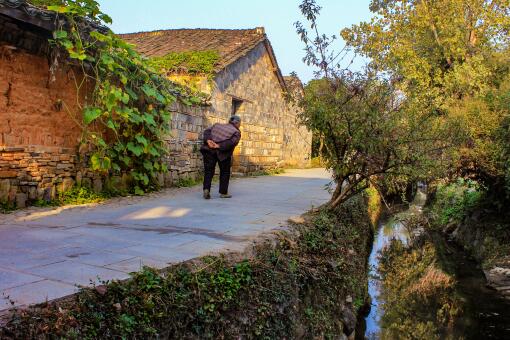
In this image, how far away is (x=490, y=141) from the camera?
1027 cm

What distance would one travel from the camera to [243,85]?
14.2m

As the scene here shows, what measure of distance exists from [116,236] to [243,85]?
33.5 ft

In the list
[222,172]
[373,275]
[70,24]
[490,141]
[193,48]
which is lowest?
[373,275]

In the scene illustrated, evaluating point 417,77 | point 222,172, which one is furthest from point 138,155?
point 417,77

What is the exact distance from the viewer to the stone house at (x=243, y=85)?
41.0 ft

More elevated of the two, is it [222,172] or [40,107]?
[40,107]

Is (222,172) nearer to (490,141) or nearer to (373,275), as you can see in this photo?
(373,275)

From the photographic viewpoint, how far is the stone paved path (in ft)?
10.0

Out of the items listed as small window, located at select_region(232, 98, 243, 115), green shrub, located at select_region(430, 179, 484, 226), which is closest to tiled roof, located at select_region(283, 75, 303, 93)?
green shrub, located at select_region(430, 179, 484, 226)

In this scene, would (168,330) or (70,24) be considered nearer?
(168,330)

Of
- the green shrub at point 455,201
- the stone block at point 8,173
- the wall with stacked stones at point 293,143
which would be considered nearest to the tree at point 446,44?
the green shrub at point 455,201

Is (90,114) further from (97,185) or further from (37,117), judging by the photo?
(97,185)

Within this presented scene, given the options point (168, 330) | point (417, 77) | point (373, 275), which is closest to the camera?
point (168, 330)

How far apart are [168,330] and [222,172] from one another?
18.8ft
